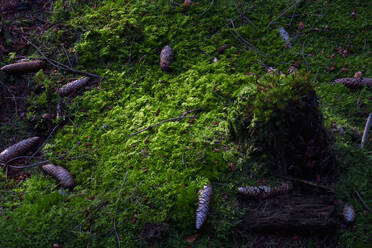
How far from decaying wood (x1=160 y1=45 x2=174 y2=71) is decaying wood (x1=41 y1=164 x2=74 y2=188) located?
1.80m

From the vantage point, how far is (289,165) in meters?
2.59

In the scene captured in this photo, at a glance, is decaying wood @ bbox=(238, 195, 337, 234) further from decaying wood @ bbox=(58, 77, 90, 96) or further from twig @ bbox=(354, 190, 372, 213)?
decaying wood @ bbox=(58, 77, 90, 96)

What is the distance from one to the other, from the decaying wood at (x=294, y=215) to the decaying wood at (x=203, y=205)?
0.32 meters

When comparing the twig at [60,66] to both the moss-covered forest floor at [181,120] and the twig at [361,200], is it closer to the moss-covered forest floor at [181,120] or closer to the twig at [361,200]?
the moss-covered forest floor at [181,120]

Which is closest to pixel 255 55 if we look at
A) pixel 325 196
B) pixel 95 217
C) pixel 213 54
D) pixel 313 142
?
pixel 213 54

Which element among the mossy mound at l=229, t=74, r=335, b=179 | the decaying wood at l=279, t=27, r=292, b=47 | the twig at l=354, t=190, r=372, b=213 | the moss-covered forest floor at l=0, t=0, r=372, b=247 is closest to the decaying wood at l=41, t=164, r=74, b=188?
the moss-covered forest floor at l=0, t=0, r=372, b=247

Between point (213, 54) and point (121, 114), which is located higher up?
point (213, 54)

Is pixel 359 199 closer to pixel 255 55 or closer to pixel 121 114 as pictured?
pixel 255 55

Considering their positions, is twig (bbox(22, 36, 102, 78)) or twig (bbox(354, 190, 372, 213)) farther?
twig (bbox(22, 36, 102, 78))

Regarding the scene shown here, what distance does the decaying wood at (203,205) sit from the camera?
7.98 ft

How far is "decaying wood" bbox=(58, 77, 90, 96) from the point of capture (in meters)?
3.80

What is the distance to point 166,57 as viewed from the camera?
12.6 feet

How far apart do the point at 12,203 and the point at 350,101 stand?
12.6 ft

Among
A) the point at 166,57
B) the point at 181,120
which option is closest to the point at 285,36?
the point at 166,57
